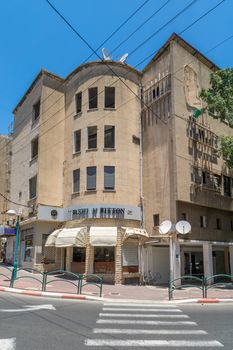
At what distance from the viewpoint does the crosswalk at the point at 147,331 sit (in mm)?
8031

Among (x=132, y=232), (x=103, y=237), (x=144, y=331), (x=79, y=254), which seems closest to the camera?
(x=144, y=331)

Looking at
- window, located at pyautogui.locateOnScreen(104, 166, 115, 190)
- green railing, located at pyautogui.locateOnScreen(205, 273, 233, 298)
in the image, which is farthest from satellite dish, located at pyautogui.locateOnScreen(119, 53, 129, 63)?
green railing, located at pyautogui.locateOnScreen(205, 273, 233, 298)

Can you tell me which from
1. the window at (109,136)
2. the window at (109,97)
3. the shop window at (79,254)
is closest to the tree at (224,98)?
the window at (109,136)

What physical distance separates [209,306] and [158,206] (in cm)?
1162

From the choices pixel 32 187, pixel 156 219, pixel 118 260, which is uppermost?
pixel 32 187

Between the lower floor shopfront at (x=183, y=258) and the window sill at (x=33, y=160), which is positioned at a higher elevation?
the window sill at (x=33, y=160)

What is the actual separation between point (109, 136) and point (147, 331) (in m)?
19.9

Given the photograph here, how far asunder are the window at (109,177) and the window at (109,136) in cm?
183

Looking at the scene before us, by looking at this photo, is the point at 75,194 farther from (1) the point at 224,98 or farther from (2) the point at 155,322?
(2) the point at 155,322

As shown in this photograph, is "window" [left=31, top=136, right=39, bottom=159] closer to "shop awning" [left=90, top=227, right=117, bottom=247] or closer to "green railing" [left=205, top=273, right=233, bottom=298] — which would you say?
"shop awning" [left=90, top=227, right=117, bottom=247]

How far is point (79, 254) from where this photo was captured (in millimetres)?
26578

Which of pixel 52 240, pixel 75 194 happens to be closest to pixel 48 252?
pixel 52 240

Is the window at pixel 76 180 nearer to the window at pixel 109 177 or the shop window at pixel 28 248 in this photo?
the window at pixel 109 177

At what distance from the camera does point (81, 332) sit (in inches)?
352
